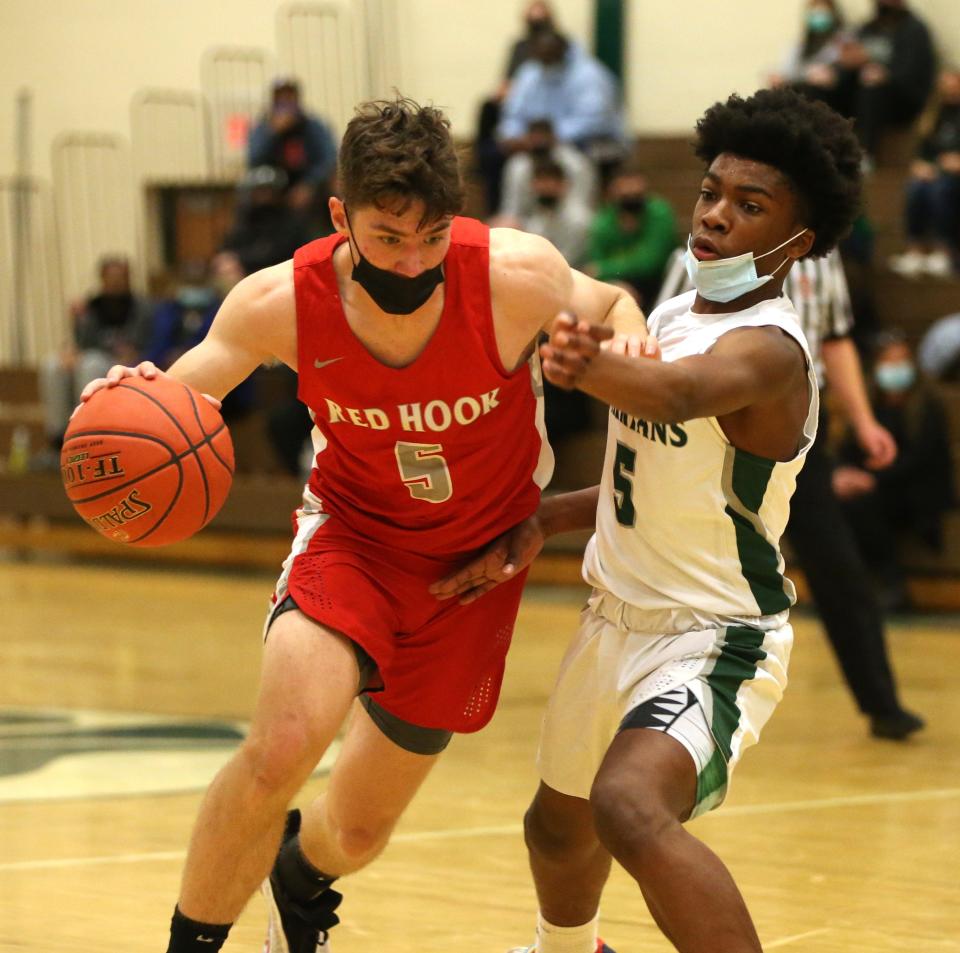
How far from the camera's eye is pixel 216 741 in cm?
651

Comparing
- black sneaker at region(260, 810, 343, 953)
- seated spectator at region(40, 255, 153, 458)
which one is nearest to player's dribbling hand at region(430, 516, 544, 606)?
black sneaker at region(260, 810, 343, 953)

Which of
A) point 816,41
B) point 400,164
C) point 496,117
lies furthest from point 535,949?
point 496,117

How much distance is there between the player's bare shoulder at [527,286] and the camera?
11.8 feet

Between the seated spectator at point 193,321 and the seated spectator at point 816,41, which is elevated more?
the seated spectator at point 816,41

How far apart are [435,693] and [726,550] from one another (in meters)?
0.79

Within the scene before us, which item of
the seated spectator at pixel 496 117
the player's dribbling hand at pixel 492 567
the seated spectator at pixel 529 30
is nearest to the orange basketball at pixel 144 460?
the player's dribbling hand at pixel 492 567

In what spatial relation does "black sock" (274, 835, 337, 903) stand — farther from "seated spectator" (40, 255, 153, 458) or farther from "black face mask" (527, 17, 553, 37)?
"black face mask" (527, 17, 553, 37)

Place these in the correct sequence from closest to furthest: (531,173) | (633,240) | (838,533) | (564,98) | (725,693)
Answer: (725,693) < (838,533) < (633,240) < (531,173) < (564,98)

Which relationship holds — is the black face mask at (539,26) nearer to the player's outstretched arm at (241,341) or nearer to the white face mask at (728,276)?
the player's outstretched arm at (241,341)

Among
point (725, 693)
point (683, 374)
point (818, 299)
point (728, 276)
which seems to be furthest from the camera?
point (818, 299)

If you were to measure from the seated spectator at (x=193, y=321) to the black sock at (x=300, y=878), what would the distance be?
8654 millimetres

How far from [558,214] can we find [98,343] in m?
4.23

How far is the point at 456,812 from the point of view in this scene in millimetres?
5434

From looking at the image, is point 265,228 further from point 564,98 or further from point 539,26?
point 539,26
